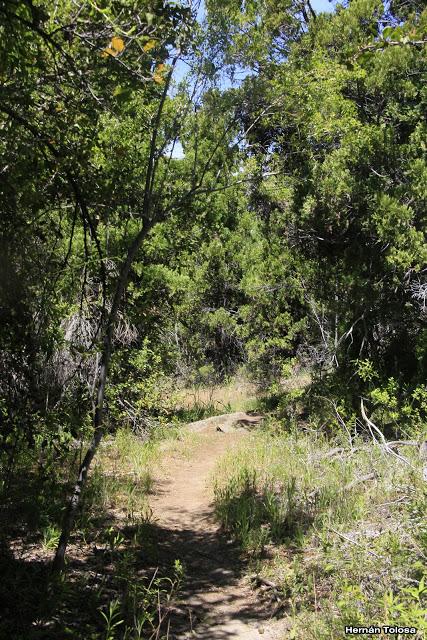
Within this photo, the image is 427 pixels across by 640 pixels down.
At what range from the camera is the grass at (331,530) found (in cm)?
360

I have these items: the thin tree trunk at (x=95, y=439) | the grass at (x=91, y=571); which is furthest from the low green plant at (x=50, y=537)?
the thin tree trunk at (x=95, y=439)

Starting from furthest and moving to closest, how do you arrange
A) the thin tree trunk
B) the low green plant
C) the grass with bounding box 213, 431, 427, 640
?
the low green plant
the thin tree trunk
the grass with bounding box 213, 431, 427, 640

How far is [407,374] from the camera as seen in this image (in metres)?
9.97

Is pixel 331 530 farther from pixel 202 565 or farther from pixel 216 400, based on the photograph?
pixel 216 400

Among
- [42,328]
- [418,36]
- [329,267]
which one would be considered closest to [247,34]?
[418,36]

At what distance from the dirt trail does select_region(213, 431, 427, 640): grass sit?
19cm

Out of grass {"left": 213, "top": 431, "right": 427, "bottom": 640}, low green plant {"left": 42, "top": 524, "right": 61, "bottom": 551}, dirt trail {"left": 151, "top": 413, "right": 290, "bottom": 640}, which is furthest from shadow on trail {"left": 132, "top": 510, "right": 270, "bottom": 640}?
low green plant {"left": 42, "top": 524, "right": 61, "bottom": 551}

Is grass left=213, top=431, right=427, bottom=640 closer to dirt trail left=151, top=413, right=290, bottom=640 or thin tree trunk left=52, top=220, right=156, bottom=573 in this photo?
dirt trail left=151, top=413, right=290, bottom=640

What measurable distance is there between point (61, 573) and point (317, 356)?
8.15 meters

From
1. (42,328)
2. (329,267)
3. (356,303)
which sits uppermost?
(329,267)

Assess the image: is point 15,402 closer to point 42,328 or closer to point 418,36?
point 42,328

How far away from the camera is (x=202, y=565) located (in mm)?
5301

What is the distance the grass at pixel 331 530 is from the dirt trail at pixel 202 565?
0.19 meters

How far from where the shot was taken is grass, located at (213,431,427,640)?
3598 mm
